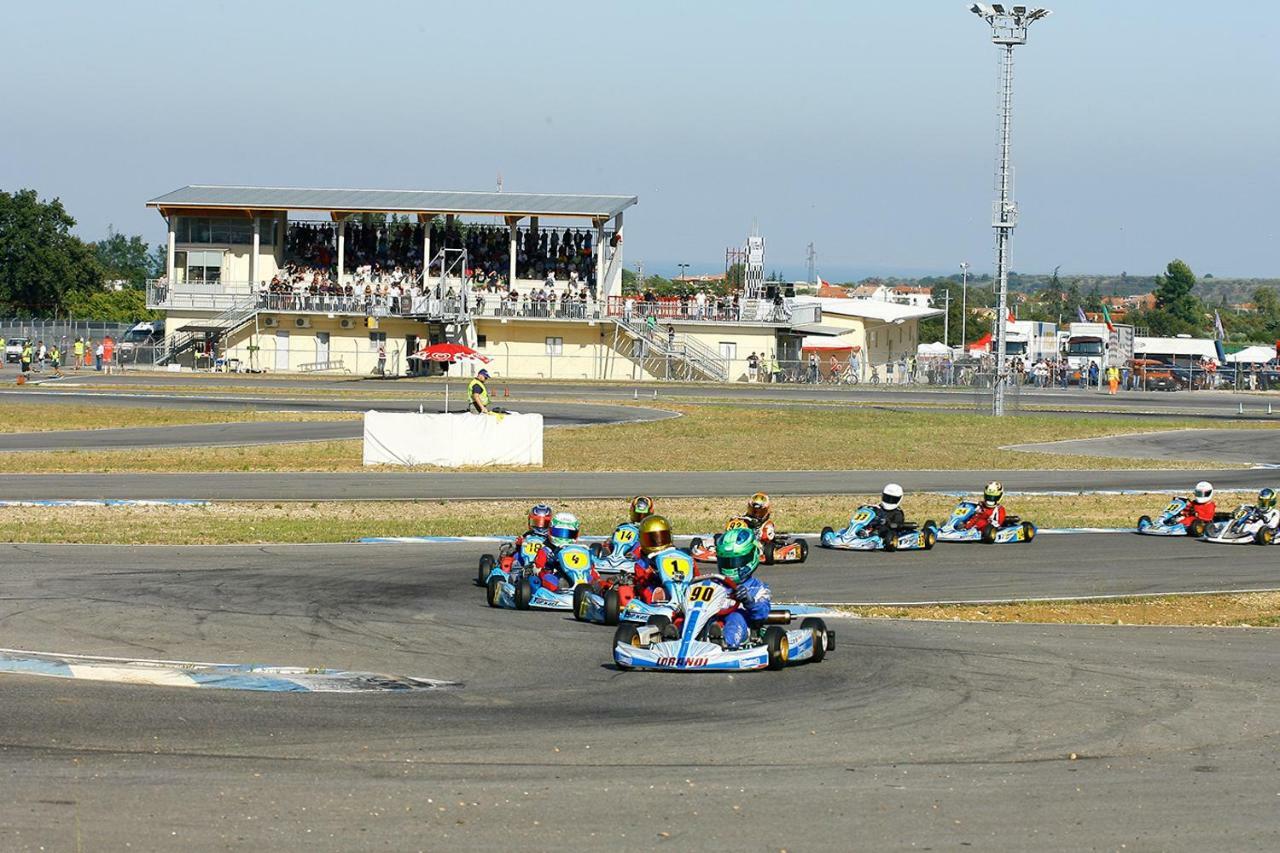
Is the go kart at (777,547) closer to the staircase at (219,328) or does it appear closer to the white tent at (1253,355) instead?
the staircase at (219,328)

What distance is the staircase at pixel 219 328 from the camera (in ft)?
228

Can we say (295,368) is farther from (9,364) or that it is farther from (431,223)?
(9,364)

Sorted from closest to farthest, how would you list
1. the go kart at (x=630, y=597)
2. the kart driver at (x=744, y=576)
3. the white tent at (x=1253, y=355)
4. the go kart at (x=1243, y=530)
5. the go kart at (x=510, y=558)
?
the kart driver at (x=744, y=576) → the go kart at (x=630, y=597) → the go kart at (x=510, y=558) → the go kart at (x=1243, y=530) → the white tent at (x=1253, y=355)

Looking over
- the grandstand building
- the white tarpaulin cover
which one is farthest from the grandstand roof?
the white tarpaulin cover

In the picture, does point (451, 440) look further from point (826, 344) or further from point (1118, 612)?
point (826, 344)

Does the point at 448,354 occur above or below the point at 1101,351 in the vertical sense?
below

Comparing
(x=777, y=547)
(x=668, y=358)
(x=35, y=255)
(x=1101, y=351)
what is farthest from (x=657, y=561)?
(x=35, y=255)

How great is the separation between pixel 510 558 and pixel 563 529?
2.13ft

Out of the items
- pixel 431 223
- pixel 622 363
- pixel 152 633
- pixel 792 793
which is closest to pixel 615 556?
pixel 152 633

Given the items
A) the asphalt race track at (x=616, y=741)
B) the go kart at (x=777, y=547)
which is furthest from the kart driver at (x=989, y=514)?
the asphalt race track at (x=616, y=741)

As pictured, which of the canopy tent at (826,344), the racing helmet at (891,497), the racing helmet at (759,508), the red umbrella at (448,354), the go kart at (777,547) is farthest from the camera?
the canopy tent at (826,344)

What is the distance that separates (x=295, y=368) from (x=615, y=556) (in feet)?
182

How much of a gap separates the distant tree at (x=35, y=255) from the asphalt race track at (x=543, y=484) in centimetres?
7789

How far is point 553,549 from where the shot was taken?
15648 mm
